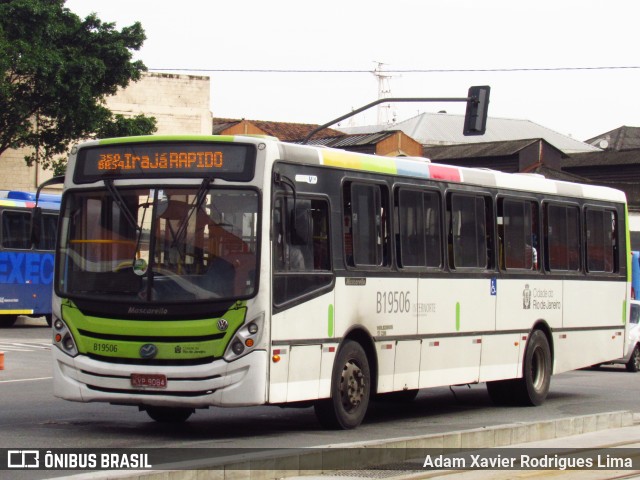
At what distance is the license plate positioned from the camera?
11.5 metres

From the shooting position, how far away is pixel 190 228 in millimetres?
11758

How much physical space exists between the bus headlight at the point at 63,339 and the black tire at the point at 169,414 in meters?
1.50

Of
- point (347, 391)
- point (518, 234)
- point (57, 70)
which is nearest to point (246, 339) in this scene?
point (347, 391)

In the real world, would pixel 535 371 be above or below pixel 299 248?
below

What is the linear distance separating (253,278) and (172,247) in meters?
0.83

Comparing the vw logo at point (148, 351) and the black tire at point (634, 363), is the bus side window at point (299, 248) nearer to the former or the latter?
the vw logo at point (148, 351)

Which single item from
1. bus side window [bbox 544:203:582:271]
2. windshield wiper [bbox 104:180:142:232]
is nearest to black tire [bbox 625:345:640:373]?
bus side window [bbox 544:203:582:271]

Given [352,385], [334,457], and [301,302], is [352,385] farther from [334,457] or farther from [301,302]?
[334,457]

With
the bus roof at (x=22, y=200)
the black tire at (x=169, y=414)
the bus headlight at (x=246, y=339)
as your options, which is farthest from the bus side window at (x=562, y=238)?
the bus roof at (x=22, y=200)

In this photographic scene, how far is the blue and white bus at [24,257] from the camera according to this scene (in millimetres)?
31875

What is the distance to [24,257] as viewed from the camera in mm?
32531

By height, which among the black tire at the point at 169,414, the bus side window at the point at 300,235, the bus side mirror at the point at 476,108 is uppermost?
the bus side mirror at the point at 476,108

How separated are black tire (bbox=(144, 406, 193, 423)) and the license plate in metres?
1.74

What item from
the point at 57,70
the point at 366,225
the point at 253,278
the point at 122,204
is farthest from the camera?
the point at 57,70
